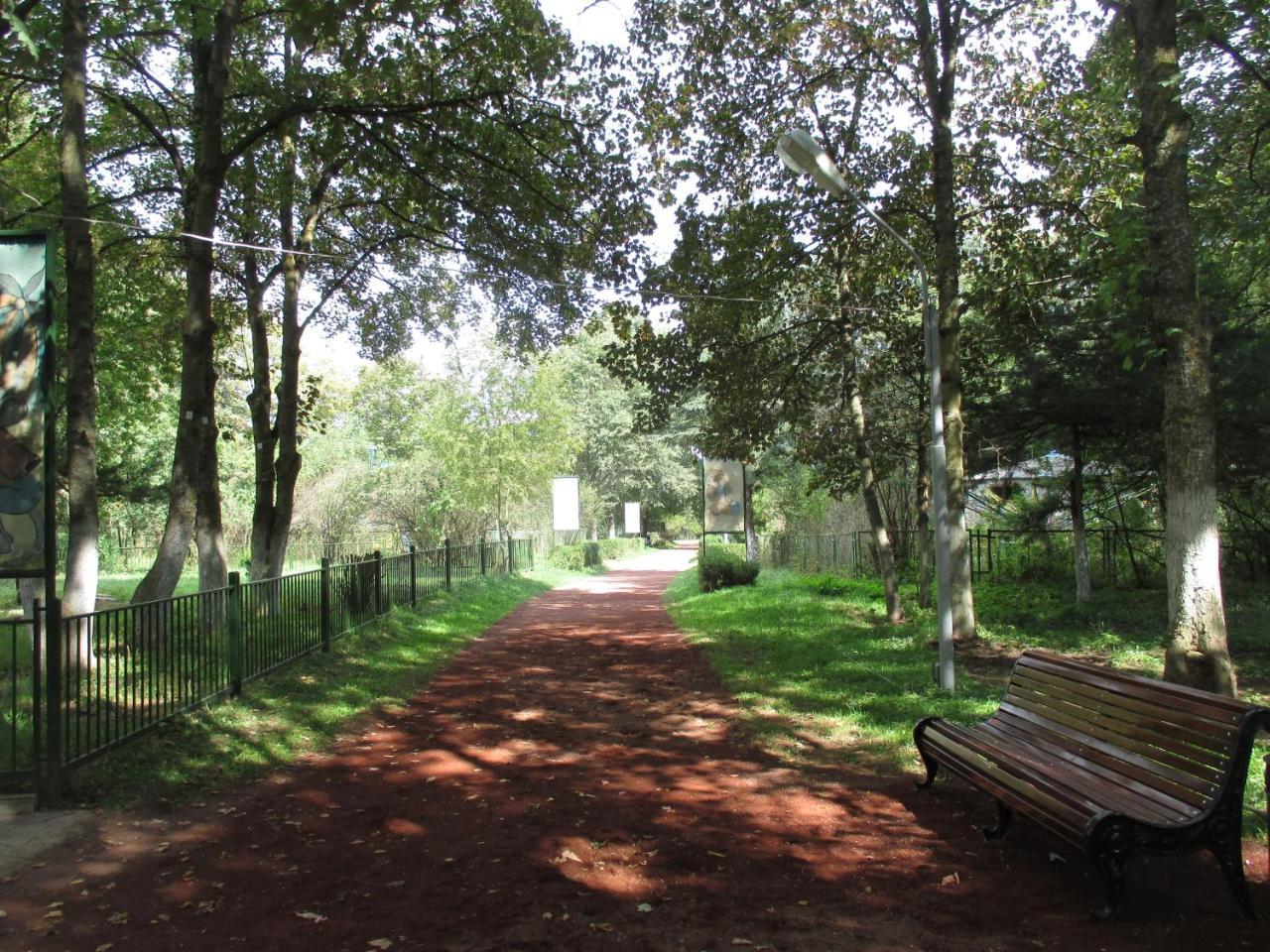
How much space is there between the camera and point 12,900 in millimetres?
4016

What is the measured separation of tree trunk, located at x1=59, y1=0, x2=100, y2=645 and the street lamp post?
684 cm

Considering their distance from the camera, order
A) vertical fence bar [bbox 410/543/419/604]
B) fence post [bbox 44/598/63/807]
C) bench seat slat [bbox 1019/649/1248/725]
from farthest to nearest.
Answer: vertical fence bar [bbox 410/543/419/604] → fence post [bbox 44/598/63/807] → bench seat slat [bbox 1019/649/1248/725]

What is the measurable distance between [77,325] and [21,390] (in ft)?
11.6

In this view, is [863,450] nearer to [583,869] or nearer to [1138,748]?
[1138,748]

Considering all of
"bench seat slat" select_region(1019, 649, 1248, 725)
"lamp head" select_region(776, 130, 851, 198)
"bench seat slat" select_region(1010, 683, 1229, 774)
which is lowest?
"bench seat slat" select_region(1010, 683, 1229, 774)

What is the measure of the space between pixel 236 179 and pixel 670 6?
7.01m

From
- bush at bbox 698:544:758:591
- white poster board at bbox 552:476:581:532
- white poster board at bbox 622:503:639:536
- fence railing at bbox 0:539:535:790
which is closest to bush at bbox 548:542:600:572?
white poster board at bbox 552:476:581:532

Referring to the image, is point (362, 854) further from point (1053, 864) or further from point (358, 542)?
point (358, 542)

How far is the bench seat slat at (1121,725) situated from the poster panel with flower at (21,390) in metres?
6.36

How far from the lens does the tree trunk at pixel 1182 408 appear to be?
6.24m

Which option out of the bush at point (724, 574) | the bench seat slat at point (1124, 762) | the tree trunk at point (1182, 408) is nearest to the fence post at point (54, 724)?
the bench seat slat at point (1124, 762)

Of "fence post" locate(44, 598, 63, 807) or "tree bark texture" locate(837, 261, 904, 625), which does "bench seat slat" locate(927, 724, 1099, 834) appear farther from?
"tree bark texture" locate(837, 261, 904, 625)

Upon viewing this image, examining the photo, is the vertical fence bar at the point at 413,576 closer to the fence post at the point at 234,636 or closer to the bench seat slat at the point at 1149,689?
the fence post at the point at 234,636

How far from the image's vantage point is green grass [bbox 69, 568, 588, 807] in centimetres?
570
